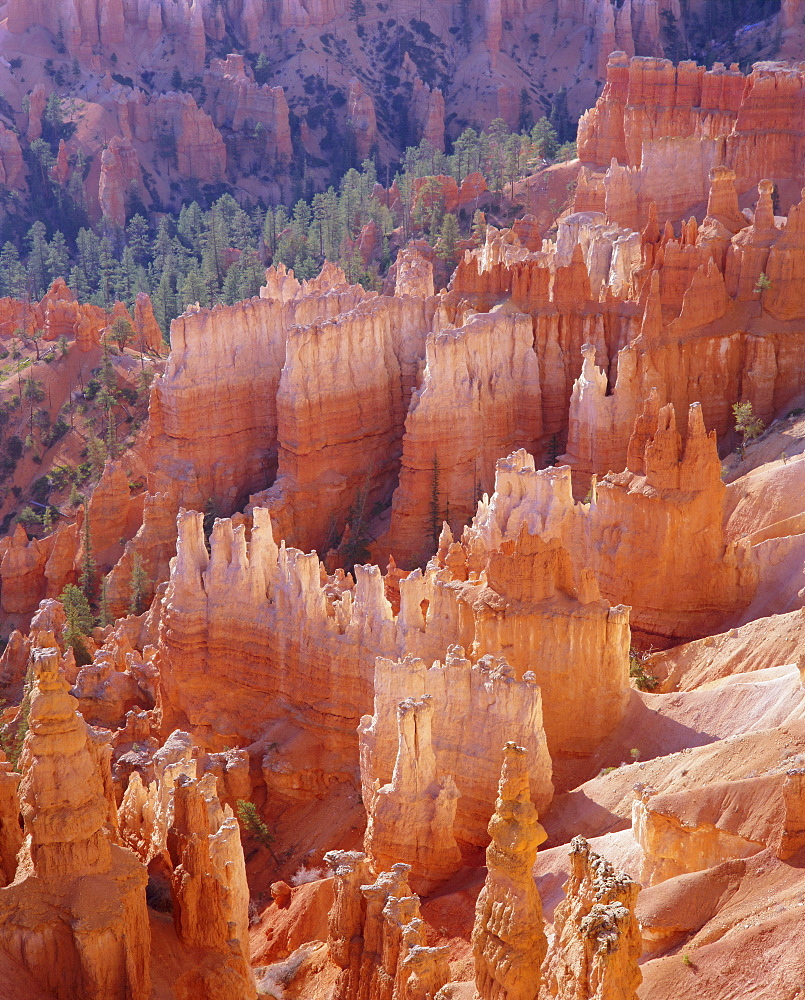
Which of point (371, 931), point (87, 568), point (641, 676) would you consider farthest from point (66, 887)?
point (87, 568)

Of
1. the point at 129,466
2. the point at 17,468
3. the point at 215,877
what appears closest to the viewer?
the point at 215,877

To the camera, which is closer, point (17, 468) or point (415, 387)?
point (415, 387)

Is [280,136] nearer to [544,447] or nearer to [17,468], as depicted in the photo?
[17,468]

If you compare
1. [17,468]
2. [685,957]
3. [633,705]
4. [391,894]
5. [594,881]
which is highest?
[594,881]

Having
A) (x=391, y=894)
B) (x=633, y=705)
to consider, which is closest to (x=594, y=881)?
(x=391, y=894)

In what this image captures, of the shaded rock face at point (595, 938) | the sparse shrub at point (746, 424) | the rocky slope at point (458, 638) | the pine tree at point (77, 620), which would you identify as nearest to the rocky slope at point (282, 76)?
the rocky slope at point (458, 638)

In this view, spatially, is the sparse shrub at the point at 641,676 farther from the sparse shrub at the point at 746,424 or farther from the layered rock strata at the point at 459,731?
the sparse shrub at the point at 746,424

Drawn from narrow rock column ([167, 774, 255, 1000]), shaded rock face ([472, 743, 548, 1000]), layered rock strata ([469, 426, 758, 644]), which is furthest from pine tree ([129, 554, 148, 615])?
shaded rock face ([472, 743, 548, 1000])

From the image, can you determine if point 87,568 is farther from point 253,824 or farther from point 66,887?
point 66,887
